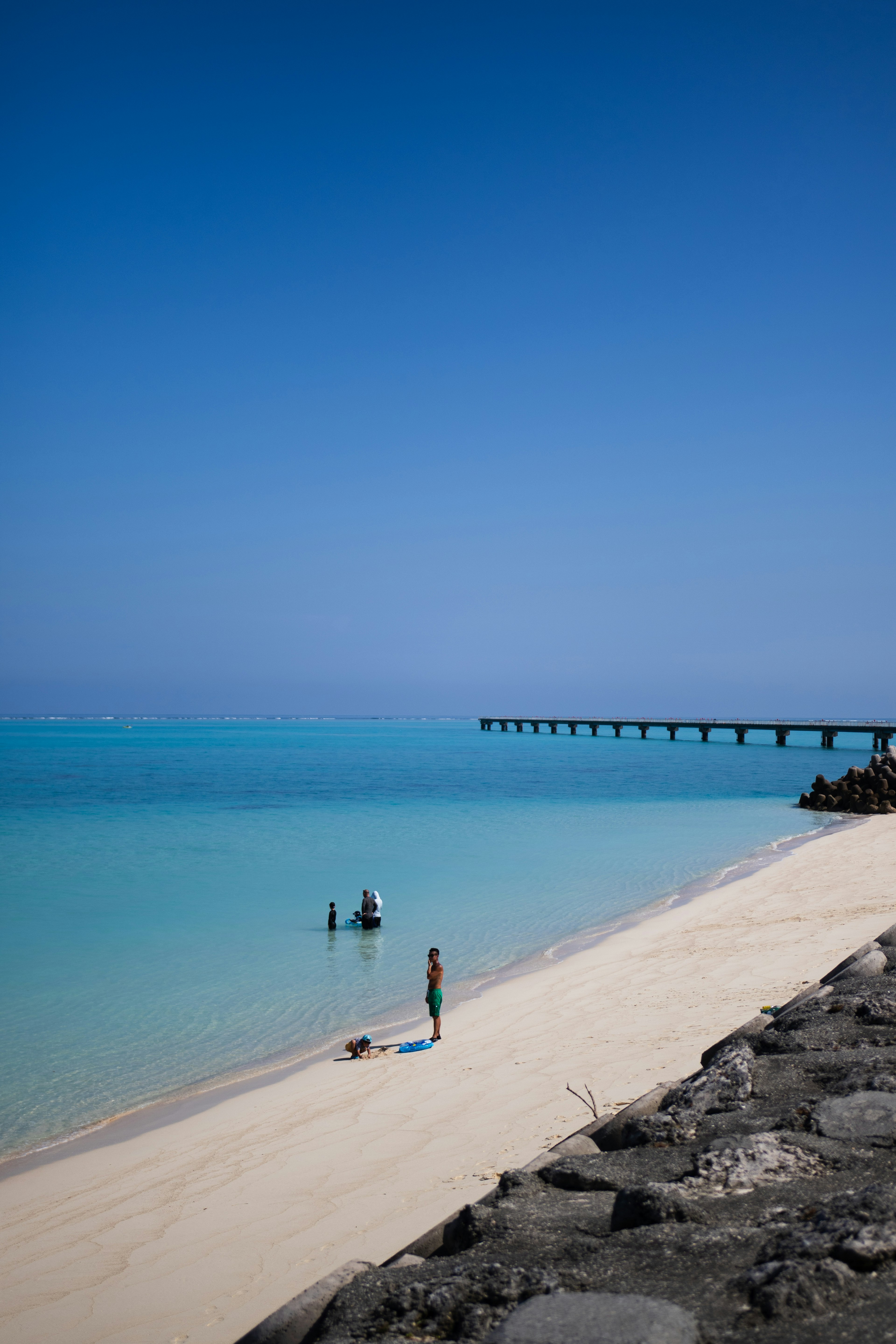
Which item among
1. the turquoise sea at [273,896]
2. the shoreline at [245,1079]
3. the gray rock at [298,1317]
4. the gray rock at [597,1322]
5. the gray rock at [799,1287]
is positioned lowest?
the turquoise sea at [273,896]

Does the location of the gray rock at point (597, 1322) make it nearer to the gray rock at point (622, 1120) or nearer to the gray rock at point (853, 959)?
the gray rock at point (622, 1120)

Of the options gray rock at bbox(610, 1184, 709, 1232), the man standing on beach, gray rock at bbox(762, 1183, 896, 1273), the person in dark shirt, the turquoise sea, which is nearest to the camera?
gray rock at bbox(762, 1183, 896, 1273)

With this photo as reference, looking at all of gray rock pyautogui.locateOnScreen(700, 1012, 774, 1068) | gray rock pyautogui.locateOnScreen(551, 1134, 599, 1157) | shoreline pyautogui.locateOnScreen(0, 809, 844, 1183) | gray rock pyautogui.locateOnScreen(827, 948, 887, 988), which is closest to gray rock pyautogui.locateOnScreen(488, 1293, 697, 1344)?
gray rock pyautogui.locateOnScreen(551, 1134, 599, 1157)

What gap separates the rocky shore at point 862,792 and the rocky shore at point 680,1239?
3272 cm

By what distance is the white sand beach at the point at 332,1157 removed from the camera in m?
4.88

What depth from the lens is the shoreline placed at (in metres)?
7.81

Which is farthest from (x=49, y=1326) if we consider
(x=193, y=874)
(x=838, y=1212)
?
(x=193, y=874)

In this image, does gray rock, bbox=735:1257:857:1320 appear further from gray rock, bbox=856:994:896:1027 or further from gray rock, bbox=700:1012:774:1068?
gray rock, bbox=856:994:896:1027

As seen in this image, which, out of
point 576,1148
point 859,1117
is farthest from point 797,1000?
point 576,1148

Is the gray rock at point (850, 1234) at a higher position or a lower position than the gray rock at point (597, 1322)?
higher

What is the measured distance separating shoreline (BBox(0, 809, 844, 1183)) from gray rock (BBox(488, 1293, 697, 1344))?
21.6 ft

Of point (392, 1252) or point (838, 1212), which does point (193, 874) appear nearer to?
point (392, 1252)

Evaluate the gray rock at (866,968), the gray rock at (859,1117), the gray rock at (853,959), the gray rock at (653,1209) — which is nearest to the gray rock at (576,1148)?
the gray rock at (653,1209)

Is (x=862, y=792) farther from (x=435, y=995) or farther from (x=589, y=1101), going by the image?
(x=589, y=1101)
